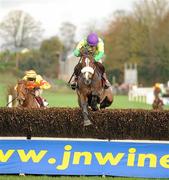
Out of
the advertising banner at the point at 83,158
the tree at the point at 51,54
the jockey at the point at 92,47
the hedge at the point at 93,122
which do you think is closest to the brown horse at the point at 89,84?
the jockey at the point at 92,47

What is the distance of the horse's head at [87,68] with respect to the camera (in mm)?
10289

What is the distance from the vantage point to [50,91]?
62.0 metres

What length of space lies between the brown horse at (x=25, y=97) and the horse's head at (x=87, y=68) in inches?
91.0

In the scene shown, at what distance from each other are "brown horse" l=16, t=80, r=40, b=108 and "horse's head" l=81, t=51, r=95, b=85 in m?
2.31

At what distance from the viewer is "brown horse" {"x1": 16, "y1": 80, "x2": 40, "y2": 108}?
40.7 feet

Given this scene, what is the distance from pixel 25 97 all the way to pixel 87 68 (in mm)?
2619

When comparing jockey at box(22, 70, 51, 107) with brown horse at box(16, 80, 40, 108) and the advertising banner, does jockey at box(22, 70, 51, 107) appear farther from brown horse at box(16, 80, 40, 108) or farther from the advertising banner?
the advertising banner

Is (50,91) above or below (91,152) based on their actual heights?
below

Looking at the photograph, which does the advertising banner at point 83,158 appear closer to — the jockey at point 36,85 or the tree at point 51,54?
the jockey at point 36,85

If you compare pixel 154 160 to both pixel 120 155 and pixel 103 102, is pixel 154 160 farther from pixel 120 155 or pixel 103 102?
pixel 103 102

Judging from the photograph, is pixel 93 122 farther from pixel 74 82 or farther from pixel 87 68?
pixel 74 82

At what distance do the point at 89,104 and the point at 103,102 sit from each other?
1.11m

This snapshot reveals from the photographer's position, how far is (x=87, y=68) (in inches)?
405

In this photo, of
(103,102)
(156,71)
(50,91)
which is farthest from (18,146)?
(156,71)
